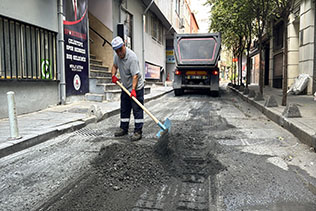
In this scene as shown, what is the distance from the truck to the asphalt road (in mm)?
9168

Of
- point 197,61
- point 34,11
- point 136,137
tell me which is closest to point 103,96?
point 34,11

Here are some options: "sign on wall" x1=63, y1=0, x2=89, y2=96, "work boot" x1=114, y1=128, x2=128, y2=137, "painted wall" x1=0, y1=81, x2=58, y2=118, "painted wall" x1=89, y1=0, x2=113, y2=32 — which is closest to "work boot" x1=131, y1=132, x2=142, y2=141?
"work boot" x1=114, y1=128, x2=128, y2=137

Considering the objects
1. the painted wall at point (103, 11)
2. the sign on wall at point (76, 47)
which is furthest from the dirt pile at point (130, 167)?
the painted wall at point (103, 11)

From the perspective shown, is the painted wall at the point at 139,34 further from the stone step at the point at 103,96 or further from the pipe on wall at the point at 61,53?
the pipe on wall at the point at 61,53

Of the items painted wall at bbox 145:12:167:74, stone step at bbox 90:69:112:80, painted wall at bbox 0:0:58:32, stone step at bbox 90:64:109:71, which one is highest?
painted wall at bbox 145:12:167:74

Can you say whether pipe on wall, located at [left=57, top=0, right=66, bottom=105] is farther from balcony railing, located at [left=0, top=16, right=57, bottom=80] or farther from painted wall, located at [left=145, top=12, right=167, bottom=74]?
painted wall, located at [left=145, top=12, right=167, bottom=74]

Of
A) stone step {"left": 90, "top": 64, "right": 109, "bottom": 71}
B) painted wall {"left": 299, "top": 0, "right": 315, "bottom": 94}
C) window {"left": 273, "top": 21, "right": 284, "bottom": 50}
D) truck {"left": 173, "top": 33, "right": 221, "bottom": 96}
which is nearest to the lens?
stone step {"left": 90, "top": 64, "right": 109, "bottom": 71}

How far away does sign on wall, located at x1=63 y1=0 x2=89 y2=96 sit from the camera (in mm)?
8906

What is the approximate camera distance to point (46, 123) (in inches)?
233

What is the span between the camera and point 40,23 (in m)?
7.67

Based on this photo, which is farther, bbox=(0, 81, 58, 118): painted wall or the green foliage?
the green foliage

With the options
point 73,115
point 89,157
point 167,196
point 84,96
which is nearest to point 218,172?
point 167,196

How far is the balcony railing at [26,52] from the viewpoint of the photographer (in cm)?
650

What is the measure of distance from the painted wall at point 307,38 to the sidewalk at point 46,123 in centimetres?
891
